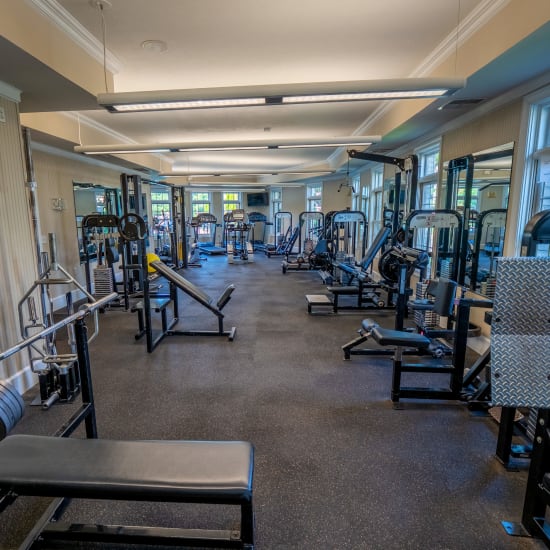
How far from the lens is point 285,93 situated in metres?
2.51

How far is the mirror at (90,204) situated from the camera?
6250mm

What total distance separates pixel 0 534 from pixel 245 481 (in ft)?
4.42

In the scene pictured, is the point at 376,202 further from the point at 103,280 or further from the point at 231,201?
the point at 231,201

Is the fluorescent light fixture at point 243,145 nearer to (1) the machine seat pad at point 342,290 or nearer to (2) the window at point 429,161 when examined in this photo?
(2) the window at point 429,161

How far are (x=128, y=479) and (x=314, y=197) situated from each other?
38.4 feet

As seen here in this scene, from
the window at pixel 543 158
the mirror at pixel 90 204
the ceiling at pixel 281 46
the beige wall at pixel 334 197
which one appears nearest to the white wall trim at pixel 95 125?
the mirror at pixel 90 204

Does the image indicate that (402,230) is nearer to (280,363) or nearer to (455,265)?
(455,265)

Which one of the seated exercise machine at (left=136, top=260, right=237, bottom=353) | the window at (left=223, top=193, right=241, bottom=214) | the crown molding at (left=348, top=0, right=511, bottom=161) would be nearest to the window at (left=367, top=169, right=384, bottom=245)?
the crown molding at (left=348, top=0, right=511, bottom=161)

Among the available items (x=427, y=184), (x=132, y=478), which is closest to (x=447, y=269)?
(x=427, y=184)

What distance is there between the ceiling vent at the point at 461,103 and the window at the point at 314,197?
8.22 meters

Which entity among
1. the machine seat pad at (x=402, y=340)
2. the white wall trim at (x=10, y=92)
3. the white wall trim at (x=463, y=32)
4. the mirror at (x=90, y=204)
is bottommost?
the machine seat pad at (x=402, y=340)

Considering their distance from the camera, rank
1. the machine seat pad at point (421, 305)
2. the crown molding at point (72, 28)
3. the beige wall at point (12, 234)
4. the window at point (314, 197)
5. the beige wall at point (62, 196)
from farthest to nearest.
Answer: the window at point (314, 197)
the beige wall at point (62, 196)
the machine seat pad at point (421, 305)
the beige wall at point (12, 234)
the crown molding at point (72, 28)

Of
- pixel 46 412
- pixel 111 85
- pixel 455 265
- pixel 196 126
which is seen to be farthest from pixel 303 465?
pixel 196 126

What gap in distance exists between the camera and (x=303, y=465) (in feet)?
6.82
